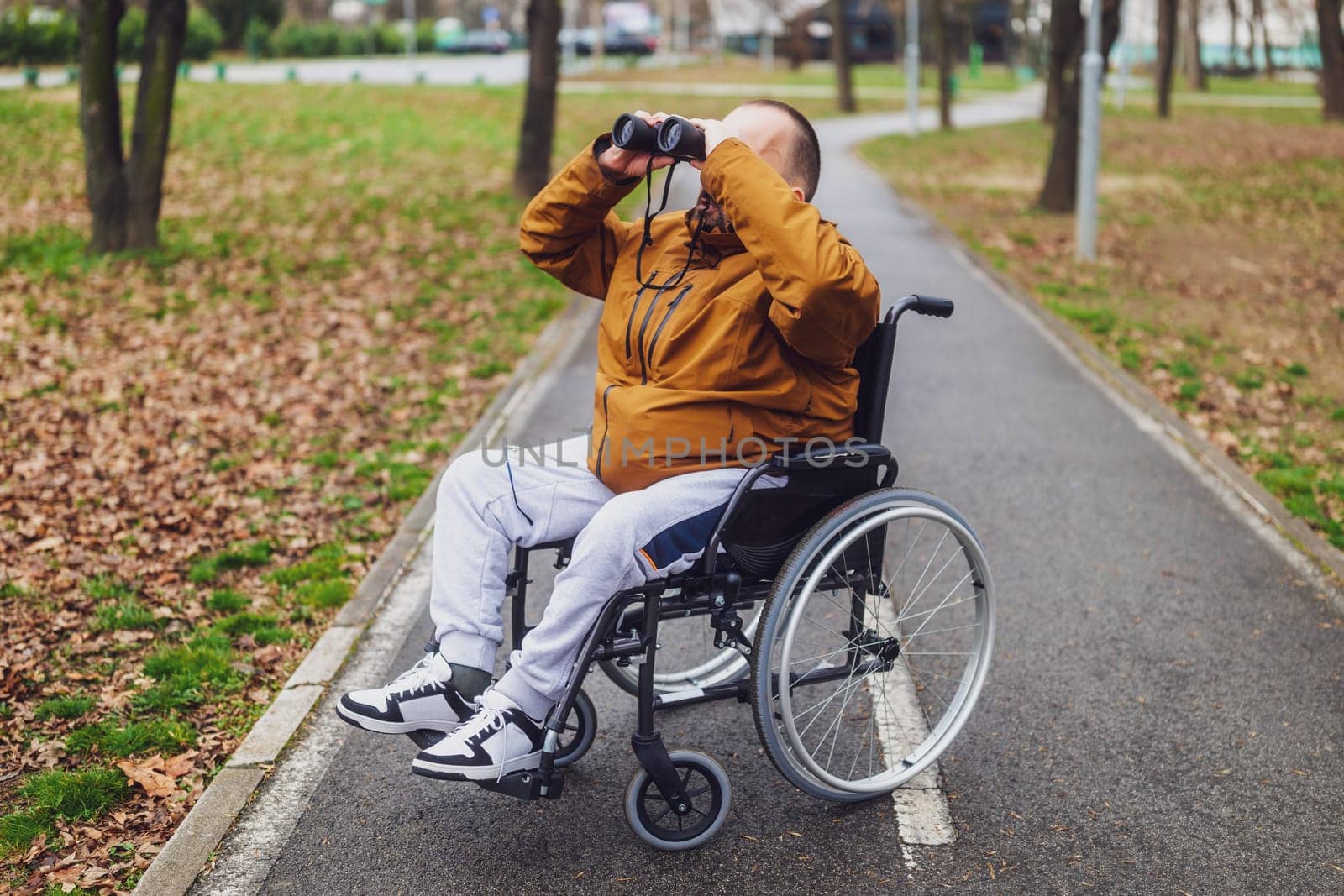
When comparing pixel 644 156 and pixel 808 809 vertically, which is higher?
pixel 644 156

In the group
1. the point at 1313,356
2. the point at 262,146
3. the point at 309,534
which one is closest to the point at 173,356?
the point at 309,534

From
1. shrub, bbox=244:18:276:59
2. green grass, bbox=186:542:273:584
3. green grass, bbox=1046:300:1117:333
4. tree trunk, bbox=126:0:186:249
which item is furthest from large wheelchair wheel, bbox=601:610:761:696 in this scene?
shrub, bbox=244:18:276:59

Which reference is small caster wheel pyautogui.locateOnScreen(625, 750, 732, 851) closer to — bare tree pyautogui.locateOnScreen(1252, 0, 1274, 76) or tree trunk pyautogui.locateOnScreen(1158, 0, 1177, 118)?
tree trunk pyautogui.locateOnScreen(1158, 0, 1177, 118)

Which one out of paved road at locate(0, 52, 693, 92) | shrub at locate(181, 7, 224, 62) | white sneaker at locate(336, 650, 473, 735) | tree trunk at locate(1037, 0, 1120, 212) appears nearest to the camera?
white sneaker at locate(336, 650, 473, 735)

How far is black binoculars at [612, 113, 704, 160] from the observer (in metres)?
3.05

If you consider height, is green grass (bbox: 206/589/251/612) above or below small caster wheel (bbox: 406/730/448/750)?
below

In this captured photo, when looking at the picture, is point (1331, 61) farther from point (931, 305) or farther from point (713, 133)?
point (713, 133)

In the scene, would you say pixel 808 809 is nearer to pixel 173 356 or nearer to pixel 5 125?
pixel 173 356

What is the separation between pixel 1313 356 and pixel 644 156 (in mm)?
7490

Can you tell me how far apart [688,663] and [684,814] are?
110 centimetres

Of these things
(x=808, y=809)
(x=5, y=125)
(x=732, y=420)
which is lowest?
(x=808, y=809)

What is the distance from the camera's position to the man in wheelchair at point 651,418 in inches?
118

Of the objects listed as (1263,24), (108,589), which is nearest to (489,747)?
(108,589)

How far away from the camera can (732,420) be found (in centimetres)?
317
